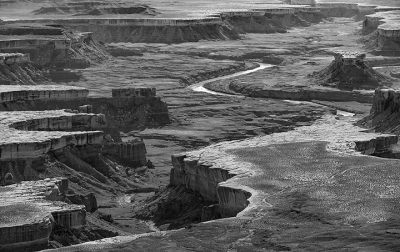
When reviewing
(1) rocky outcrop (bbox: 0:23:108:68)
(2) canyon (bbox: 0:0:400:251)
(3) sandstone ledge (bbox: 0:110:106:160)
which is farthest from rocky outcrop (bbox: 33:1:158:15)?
(3) sandstone ledge (bbox: 0:110:106:160)

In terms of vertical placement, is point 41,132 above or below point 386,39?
above

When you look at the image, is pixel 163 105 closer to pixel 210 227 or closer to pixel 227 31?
pixel 210 227

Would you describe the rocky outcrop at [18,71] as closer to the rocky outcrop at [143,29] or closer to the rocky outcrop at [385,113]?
the rocky outcrop at [385,113]

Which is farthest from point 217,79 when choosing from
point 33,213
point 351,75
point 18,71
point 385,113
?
point 33,213

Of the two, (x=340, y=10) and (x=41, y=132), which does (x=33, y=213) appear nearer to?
(x=41, y=132)

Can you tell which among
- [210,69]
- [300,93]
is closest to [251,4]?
[210,69]
